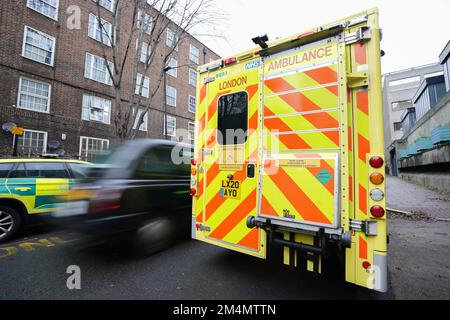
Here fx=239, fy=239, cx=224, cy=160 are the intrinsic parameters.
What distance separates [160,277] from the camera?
10.5ft

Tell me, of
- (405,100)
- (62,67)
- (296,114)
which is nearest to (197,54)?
(62,67)

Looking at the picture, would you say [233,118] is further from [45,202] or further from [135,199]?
[45,202]

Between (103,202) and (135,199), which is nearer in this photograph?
(103,202)

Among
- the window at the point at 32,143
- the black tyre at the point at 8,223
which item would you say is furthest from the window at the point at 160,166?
the window at the point at 32,143

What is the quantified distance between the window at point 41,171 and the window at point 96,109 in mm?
10832

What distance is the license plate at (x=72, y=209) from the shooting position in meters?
3.49

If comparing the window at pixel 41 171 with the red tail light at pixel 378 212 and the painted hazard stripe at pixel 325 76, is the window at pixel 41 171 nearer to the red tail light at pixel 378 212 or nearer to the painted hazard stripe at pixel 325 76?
the painted hazard stripe at pixel 325 76

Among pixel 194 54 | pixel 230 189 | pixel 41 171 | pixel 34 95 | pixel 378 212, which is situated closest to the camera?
pixel 378 212

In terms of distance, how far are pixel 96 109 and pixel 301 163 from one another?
643 inches

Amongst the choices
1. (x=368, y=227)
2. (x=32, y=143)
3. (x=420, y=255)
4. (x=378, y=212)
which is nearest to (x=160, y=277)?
(x=368, y=227)

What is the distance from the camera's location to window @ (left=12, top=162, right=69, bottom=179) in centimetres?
501

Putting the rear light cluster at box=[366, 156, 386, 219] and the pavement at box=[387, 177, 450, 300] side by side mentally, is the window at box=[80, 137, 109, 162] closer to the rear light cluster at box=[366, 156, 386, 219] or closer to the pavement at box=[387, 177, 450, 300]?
the pavement at box=[387, 177, 450, 300]

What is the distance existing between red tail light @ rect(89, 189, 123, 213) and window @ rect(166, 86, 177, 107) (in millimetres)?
19098

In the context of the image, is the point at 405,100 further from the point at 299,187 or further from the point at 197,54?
the point at 299,187
